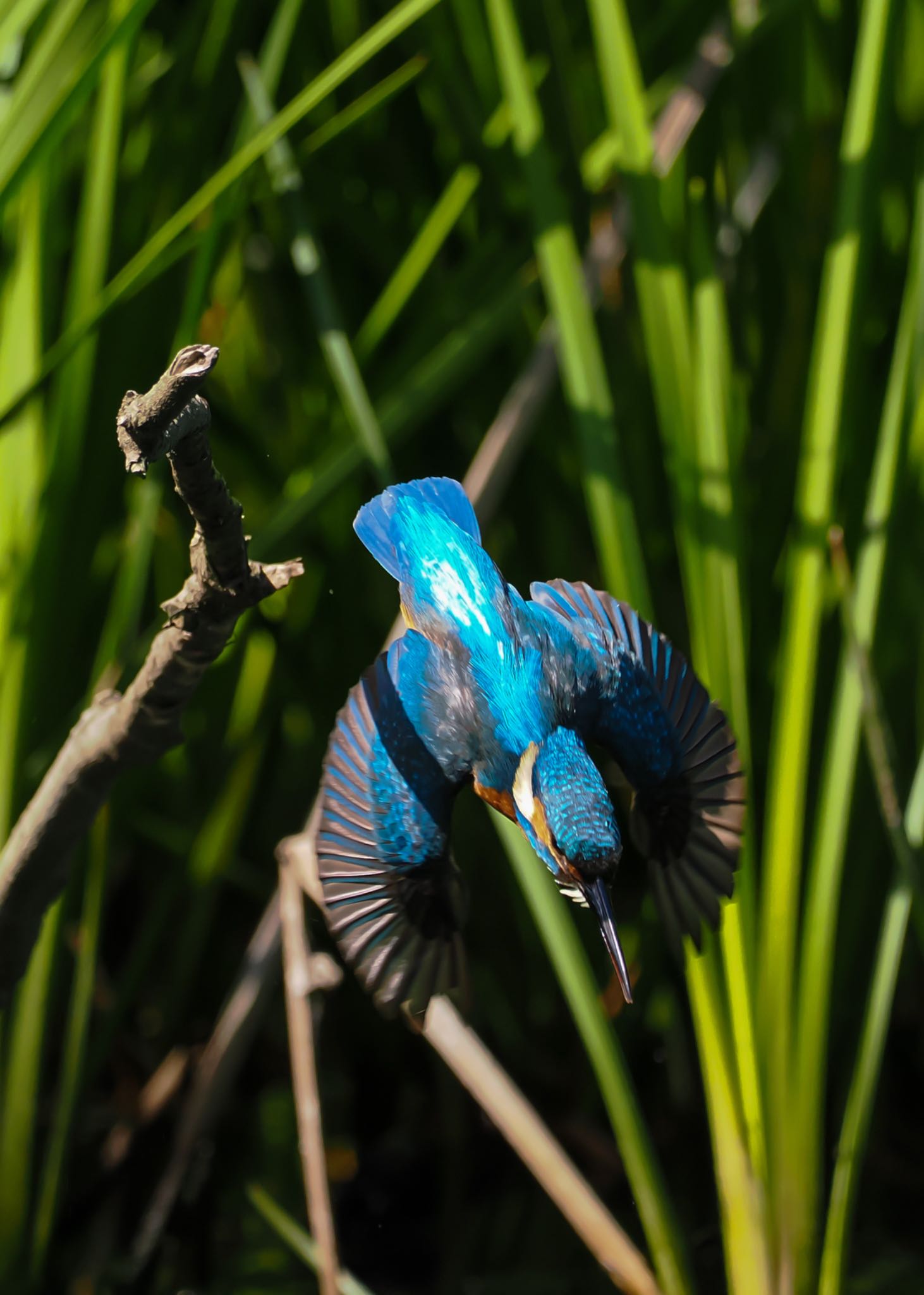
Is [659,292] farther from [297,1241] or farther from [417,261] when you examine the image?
[297,1241]

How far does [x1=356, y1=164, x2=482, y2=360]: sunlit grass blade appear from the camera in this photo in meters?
1.39

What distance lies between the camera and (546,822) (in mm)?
723

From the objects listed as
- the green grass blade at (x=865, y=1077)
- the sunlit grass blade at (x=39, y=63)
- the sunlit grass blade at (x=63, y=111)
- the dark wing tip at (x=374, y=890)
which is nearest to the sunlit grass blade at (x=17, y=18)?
the sunlit grass blade at (x=39, y=63)

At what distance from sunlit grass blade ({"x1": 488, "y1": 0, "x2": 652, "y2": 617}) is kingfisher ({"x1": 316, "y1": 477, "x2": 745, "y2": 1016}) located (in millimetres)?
191

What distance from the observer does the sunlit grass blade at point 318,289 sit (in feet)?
3.71

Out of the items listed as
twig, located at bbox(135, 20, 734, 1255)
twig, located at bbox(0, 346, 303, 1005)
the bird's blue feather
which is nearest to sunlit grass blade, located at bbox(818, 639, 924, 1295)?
twig, located at bbox(135, 20, 734, 1255)

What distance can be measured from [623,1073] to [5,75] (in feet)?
3.29

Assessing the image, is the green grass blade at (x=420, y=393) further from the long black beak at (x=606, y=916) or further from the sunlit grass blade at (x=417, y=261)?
the long black beak at (x=606, y=916)

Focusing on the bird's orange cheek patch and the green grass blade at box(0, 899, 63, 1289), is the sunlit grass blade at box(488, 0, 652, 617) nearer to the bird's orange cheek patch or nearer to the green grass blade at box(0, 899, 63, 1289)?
the bird's orange cheek patch

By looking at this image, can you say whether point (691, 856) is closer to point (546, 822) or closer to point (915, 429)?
point (546, 822)

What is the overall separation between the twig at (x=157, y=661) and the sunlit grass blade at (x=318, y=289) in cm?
35

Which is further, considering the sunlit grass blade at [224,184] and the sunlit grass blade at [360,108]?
the sunlit grass blade at [360,108]

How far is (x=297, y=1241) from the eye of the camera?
142cm

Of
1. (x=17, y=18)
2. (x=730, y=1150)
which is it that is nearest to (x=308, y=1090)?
(x=730, y=1150)
